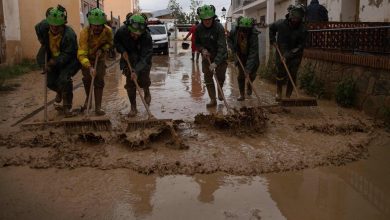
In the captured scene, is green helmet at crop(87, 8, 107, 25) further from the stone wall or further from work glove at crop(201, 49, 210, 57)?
the stone wall

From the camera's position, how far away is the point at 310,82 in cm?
885

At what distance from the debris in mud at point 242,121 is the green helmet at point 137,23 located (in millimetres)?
1660

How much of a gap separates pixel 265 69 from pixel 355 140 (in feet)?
21.1

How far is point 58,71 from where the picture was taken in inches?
269

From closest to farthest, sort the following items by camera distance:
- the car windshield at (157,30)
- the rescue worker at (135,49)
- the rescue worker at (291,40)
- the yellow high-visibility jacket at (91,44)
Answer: the yellow high-visibility jacket at (91,44) → the rescue worker at (135,49) → the rescue worker at (291,40) → the car windshield at (157,30)

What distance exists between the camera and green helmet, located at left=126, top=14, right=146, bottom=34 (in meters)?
6.29

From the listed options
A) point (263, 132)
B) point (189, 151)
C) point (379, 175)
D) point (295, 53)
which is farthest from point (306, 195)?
point (295, 53)

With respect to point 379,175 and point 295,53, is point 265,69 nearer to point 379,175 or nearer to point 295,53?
point 295,53

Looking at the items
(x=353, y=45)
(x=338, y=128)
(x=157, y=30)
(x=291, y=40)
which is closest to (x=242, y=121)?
(x=338, y=128)

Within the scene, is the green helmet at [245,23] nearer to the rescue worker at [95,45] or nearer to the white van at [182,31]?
the rescue worker at [95,45]

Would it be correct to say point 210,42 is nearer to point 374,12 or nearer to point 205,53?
point 205,53

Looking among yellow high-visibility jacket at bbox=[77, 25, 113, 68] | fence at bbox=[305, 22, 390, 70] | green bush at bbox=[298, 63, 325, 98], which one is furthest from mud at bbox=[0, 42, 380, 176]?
green bush at bbox=[298, 63, 325, 98]

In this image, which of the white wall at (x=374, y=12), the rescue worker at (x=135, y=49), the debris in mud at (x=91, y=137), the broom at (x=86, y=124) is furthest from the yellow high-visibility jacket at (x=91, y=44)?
the white wall at (x=374, y=12)

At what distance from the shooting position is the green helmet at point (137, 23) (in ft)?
20.6
